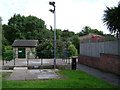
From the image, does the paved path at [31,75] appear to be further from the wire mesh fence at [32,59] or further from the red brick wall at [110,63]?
the red brick wall at [110,63]

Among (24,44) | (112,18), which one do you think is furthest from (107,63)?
(24,44)

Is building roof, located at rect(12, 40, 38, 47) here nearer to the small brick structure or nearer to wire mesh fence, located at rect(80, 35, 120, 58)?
wire mesh fence, located at rect(80, 35, 120, 58)

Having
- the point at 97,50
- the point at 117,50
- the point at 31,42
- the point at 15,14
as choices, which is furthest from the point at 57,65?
the point at 15,14

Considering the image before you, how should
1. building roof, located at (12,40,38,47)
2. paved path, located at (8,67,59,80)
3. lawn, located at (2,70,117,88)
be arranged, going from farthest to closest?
1. building roof, located at (12,40,38,47)
2. paved path, located at (8,67,59,80)
3. lawn, located at (2,70,117,88)

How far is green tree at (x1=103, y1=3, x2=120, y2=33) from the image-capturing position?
39.1 ft

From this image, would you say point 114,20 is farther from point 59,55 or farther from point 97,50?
point 59,55

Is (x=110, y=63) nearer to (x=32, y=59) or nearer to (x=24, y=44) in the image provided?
(x=32, y=59)

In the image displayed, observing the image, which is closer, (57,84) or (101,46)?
(57,84)

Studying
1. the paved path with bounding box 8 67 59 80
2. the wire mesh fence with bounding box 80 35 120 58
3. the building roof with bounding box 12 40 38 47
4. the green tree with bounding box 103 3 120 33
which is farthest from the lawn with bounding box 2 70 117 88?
the building roof with bounding box 12 40 38 47

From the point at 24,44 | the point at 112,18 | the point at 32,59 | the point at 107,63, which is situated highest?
the point at 112,18

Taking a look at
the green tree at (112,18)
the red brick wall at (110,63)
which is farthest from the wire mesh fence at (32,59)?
the green tree at (112,18)

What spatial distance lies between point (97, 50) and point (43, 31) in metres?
34.4

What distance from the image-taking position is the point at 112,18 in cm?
1230

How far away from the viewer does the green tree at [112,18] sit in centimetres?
1192
